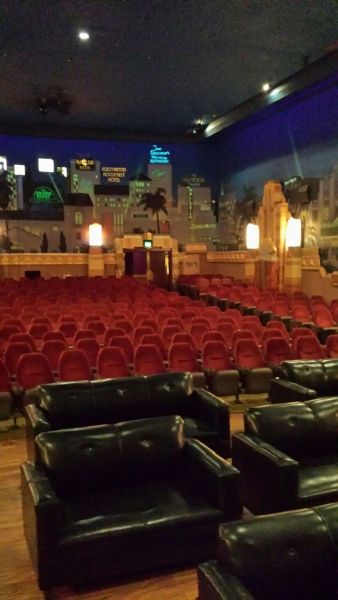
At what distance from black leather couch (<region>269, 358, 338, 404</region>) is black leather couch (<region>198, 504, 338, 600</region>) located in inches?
98.8

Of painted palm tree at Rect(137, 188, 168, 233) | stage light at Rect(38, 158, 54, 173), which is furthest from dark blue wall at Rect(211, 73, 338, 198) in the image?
stage light at Rect(38, 158, 54, 173)

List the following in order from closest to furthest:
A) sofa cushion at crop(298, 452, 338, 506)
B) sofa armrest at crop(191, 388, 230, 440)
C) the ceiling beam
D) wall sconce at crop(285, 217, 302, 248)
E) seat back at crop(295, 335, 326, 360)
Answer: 1. sofa cushion at crop(298, 452, 338, 506)
2. sofa armrest at crop(191, 388, 230, 440)
3. seat back at crop(295, 335, 326, 360)
4. the ceiling beam
5. wall sconce at crop(285, 217, 302, 248)

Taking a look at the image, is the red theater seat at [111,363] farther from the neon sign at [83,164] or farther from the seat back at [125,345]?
the neon sign at [83,164]

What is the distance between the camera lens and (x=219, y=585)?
6.41ft

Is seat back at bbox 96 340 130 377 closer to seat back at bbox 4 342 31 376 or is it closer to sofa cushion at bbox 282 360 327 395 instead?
seat back at bbox 4 342 31 376

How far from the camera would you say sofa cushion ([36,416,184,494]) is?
3.20 metres

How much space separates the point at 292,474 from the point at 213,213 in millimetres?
19048

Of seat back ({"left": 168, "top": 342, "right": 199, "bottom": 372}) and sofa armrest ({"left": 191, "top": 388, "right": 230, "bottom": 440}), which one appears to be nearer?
sofa armrest ({"left": 191, "top": 388, "right": 230, "bottom": 440})

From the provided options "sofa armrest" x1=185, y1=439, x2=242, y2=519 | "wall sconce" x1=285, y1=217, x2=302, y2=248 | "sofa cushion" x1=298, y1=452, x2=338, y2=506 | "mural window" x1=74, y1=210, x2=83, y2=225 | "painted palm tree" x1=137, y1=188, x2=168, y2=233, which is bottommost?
"sofa cushion" x1=298, y1=452, x2=338, y2=506

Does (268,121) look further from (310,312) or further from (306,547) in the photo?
(306,547)

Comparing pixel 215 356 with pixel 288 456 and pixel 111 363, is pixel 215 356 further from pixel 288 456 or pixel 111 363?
pixel 288 456

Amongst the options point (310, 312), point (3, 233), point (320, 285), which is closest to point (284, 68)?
point (320, 285)

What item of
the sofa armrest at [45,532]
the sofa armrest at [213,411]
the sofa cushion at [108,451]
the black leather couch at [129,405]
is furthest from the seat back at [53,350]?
the sofa armrest at [45,532]

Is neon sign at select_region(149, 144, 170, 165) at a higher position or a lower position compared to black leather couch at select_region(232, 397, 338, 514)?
higher
